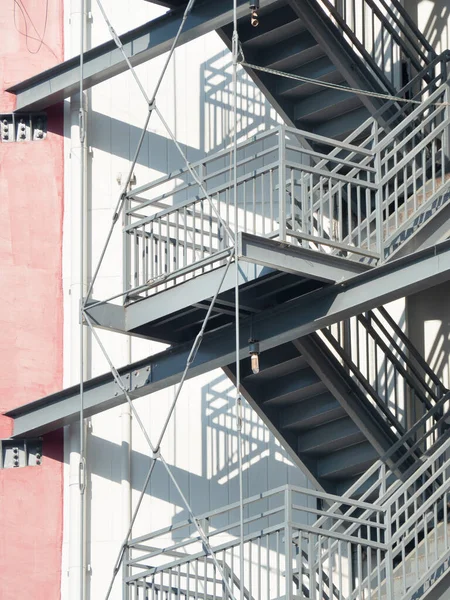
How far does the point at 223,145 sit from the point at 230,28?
1488 millimetres

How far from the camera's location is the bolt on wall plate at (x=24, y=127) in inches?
695

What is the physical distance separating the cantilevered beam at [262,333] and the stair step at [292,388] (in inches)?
32.4

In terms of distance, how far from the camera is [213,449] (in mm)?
17094

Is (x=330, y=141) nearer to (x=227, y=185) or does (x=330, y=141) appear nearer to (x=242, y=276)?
(x=227, y=185)

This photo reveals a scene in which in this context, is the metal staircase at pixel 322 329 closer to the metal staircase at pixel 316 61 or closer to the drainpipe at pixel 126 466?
the metal staircase at pixel 316 61

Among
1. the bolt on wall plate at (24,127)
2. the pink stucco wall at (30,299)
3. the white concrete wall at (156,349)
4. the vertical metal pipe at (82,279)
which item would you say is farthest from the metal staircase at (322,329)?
the bolt on wall plate at (24,127)

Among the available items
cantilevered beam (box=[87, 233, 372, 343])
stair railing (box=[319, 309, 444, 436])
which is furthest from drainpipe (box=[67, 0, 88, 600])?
stair railing (box=[319, 309, 444, 436])

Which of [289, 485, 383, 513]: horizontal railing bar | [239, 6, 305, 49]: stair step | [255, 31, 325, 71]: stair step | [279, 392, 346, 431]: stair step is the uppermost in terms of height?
[239, 6, 305, 49]: stair step

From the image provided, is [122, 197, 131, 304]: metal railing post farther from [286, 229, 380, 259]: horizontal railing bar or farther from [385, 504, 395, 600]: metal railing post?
[385, 504, 395, 600]: metal railing post

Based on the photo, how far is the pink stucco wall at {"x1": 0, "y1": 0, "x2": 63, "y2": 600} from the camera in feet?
54.7

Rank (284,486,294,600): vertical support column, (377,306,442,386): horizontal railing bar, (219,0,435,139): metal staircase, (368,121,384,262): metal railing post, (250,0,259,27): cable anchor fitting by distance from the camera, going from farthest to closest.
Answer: (377,306,442,386): horizontal railing bar < (219,0,435,139): metal staircase < (250,0,259,27): cable anchor fitting < (368,121,384,262): metal railing post < (284,486,294,600): vertical support column

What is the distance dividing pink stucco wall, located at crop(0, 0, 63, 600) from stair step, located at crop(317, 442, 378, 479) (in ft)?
8.30

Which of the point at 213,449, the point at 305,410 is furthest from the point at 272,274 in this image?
the point at 213,449

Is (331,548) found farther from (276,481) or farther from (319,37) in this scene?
(319,37)
